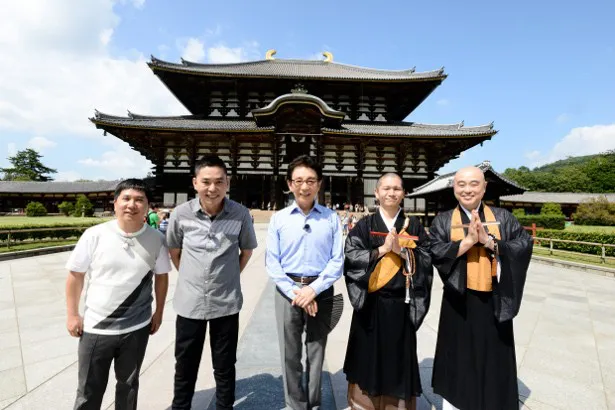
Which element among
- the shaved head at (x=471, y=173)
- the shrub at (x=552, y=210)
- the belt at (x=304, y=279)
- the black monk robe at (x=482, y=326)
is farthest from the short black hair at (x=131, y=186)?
the shrub at (x=552, y=210)

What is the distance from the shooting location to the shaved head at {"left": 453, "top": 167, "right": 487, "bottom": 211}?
2.18 m

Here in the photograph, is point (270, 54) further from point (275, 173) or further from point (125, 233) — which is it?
point (125, 233)

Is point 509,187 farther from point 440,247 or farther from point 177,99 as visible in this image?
point 177,99

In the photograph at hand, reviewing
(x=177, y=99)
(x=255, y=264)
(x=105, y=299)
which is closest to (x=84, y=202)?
(x=177, y=99)

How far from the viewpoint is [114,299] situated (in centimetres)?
193

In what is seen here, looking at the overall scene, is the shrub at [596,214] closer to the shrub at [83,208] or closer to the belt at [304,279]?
the belt at [304,279]

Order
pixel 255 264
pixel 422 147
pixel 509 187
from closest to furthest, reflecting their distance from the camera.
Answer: pixel 255 264 < pixel 509 187 < pixel 422 147

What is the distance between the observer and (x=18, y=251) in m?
9.80

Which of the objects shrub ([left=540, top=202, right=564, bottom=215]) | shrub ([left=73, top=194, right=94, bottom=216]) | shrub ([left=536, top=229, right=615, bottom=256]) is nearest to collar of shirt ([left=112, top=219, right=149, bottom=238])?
shrub ([left=536, top=229, right=615, bottom=256])

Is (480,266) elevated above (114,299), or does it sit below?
above

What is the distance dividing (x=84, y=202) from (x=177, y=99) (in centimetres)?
1518

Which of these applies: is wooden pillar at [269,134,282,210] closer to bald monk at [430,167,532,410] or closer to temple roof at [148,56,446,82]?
temple roof at [148,56,446,82]

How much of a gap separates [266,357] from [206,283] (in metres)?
1.62

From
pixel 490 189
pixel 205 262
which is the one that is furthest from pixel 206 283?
pixel 490 189
